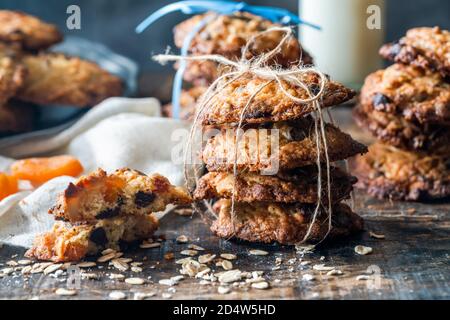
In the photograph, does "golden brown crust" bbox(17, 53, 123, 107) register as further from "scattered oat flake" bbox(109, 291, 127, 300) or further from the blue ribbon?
"scattered oat flake" bbox(109, 291, 127, 300)

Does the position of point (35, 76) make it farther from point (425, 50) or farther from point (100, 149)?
point (425, 50)

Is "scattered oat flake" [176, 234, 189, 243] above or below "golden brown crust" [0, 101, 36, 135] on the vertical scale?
below

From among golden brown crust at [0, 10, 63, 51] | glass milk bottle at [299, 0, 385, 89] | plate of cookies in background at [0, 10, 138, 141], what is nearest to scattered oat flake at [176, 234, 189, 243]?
plate of cookies in background at [0, 10, 138, 141]

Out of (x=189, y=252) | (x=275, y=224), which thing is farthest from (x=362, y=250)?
(x=189, y=252)

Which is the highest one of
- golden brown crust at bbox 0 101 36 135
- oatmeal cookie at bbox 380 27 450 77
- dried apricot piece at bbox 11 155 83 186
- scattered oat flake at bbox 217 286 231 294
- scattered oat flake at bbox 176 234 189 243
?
oatmeal cookie at bbox 380 27 450 77

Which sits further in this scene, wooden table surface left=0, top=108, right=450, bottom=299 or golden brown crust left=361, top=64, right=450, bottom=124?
golden brown crust left=361, top=64, right=450, bottom=124

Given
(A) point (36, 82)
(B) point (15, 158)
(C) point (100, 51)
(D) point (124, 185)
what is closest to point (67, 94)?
(A) point (36, 82)
